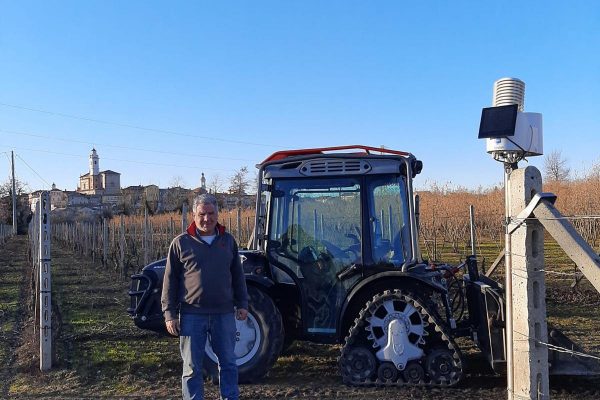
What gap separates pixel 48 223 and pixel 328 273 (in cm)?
295

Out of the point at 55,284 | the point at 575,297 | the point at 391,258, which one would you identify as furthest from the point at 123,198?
the point at 391,258

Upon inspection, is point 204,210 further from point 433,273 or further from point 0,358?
point 0,358

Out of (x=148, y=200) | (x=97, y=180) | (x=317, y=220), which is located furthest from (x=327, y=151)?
(x=97, y=180)

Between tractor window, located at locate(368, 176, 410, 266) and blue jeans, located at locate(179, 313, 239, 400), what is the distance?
1602 millimetres

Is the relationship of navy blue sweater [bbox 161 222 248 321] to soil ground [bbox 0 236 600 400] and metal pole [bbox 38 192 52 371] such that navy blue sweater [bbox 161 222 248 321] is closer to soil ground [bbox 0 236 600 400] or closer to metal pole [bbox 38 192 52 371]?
soil ground [bbox 0 236 600 400]

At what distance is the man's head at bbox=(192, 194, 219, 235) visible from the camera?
4.01 m

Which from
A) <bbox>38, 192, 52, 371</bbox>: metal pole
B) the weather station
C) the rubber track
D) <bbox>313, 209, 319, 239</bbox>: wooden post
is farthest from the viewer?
<bbox>38, 192, 52, 371</bbox>: metal pole

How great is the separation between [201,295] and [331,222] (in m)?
1.69

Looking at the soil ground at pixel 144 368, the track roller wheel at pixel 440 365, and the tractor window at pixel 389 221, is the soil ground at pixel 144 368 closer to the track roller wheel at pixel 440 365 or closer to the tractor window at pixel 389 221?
the track roller wheel at pixel 440 365

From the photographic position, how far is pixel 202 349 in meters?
4.09

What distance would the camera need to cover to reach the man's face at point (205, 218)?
13.1 feet

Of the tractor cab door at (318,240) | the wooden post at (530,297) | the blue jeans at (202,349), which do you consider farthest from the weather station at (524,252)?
the tractor cab door at (318,240)

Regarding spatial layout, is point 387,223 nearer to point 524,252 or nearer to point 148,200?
point 524,252

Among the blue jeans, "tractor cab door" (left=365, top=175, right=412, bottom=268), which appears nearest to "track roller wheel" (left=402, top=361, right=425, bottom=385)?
"tractor cab door" (left=365, top=175, right=412, bottom=268)
